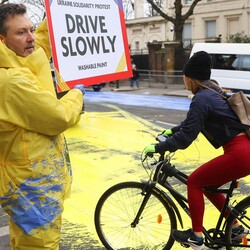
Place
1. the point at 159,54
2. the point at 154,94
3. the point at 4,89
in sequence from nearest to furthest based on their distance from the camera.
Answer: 1. the point at 4,89
2. the point at 154,94
3. the point at 159,54

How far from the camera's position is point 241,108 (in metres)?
3.00

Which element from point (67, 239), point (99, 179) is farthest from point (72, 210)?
point (99, 179)

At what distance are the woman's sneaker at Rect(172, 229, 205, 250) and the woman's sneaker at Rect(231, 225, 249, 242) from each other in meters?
0.26

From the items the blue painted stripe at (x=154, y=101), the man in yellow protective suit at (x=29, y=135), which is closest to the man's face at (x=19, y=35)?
the man in yellow protective suit at (x=29, y=135)

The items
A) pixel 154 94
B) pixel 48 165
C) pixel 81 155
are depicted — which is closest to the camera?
pixel 48 165

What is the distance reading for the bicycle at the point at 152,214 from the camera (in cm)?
321

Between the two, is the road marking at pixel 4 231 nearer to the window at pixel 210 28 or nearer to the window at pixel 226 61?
the window at pixel 226 61

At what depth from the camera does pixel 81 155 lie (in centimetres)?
725

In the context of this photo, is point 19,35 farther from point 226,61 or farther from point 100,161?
point 226,61

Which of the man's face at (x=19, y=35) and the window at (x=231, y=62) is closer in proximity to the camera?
the man's face at (x=19, y=35)

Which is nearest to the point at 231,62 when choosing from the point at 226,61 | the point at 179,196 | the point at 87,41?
the point at 226,61

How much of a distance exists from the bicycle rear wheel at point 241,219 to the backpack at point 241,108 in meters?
0.56

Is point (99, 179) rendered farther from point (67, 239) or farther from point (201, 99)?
point (201, 99)

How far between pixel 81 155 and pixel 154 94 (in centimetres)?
1445
